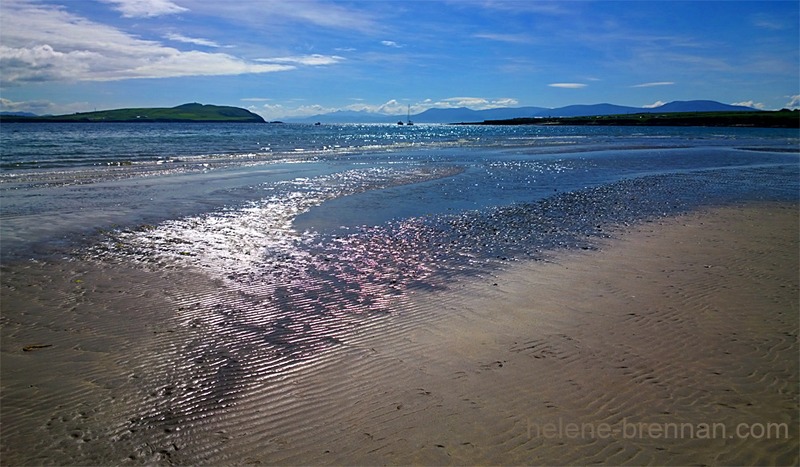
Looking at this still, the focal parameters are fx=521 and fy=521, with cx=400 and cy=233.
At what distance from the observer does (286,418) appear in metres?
5.35

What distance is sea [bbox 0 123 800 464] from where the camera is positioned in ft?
18.9

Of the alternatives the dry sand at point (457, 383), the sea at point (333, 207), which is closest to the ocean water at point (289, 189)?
the sea at point (333, 207)

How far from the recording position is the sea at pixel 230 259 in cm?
575

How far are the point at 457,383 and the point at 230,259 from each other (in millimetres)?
6826

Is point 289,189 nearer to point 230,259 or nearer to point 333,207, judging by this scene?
point 333,207

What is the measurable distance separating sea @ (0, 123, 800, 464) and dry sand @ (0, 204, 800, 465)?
0.17 feet

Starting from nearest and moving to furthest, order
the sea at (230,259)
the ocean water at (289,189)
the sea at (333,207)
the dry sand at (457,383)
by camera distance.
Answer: the dry sand at (457,383) → the sea at (230,259) → the sea at (333,207) → the ocean water at (289,189)

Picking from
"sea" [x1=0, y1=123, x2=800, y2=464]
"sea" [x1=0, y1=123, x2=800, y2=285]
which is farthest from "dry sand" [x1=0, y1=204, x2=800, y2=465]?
"sea" [x1=0, y1=123, x2=800, y2=285]

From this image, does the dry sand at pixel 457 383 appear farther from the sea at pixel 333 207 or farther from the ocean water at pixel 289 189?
the ocean water at pixel 289 189

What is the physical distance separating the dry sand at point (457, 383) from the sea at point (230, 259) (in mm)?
52

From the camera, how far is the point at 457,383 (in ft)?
19.7

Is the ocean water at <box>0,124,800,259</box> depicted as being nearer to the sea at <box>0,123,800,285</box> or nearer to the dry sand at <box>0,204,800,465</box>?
the sea at <box>0,123,800,285</box>

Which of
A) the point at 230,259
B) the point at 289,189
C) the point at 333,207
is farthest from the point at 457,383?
the point at 289,189

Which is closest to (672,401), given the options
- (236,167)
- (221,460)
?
(221,460)
